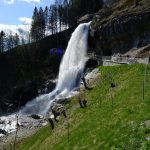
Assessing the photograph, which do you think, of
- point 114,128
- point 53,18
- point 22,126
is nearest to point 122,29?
point 22,126

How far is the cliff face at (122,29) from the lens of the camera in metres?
81.7

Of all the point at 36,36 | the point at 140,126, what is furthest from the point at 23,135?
the point at 36,36

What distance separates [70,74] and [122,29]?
1480 centimetres

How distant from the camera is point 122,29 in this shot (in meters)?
84.6

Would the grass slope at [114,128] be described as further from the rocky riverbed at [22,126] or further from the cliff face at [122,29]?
the cliff face at [122,29]

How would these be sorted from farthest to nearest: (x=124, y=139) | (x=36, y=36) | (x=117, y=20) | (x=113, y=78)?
(x=36, y=36) < (x=117, y=20) < (x=113, y=78) < (x=124, y=139)

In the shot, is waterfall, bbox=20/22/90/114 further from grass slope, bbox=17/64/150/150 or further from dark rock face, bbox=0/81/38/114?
grass slope, bbox=17/64/150/150

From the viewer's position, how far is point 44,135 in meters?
43.0

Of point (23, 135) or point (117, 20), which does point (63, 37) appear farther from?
point (23, 135)

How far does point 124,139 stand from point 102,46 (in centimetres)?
7032

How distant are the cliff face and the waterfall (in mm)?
4391

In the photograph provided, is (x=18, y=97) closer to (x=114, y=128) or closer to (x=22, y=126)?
(x=22, y=126)

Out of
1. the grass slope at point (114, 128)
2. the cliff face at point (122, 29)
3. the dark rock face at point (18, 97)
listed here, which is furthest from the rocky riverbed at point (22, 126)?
the dark rock face at point (18, 97)

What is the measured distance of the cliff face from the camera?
8169 centimetres
